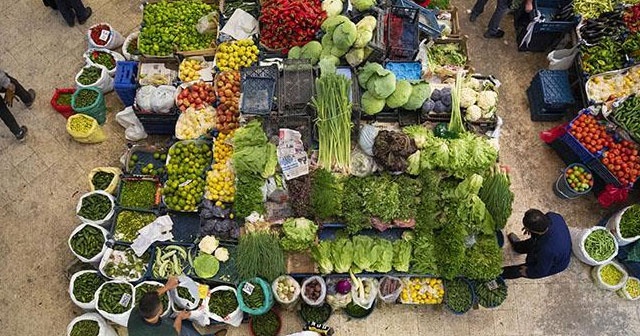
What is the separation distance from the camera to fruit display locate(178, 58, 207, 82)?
7.02m

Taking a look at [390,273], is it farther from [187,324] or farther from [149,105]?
[149,105]

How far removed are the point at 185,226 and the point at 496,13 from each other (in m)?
5.51

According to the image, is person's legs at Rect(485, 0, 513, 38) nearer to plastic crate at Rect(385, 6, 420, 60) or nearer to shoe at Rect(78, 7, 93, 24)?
plastic crate at Rect(385, 6, 420, 60)

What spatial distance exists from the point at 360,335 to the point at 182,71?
13.6ft

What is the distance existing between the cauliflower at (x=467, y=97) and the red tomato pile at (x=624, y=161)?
1867 mm

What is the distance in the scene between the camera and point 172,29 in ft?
24.2

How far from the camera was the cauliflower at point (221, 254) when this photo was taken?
6094 millimetres

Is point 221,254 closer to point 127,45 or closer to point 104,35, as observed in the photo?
point 127,45

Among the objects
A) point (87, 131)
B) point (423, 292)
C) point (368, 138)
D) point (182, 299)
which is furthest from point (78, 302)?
point (423, 292)

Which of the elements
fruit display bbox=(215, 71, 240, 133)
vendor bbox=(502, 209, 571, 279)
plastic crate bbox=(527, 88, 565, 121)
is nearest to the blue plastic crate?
plastic crate bbox=(527, 88, 565, 121)

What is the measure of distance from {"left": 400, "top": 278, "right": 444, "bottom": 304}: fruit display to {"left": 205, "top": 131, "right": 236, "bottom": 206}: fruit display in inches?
93.4

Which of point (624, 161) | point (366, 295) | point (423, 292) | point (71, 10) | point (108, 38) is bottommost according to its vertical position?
point (423, 292)

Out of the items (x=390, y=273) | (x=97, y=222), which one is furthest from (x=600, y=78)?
(x=97, y=222)

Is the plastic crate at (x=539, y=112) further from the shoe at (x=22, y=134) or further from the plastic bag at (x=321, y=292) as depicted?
the shoe at (x=22, y=134)
